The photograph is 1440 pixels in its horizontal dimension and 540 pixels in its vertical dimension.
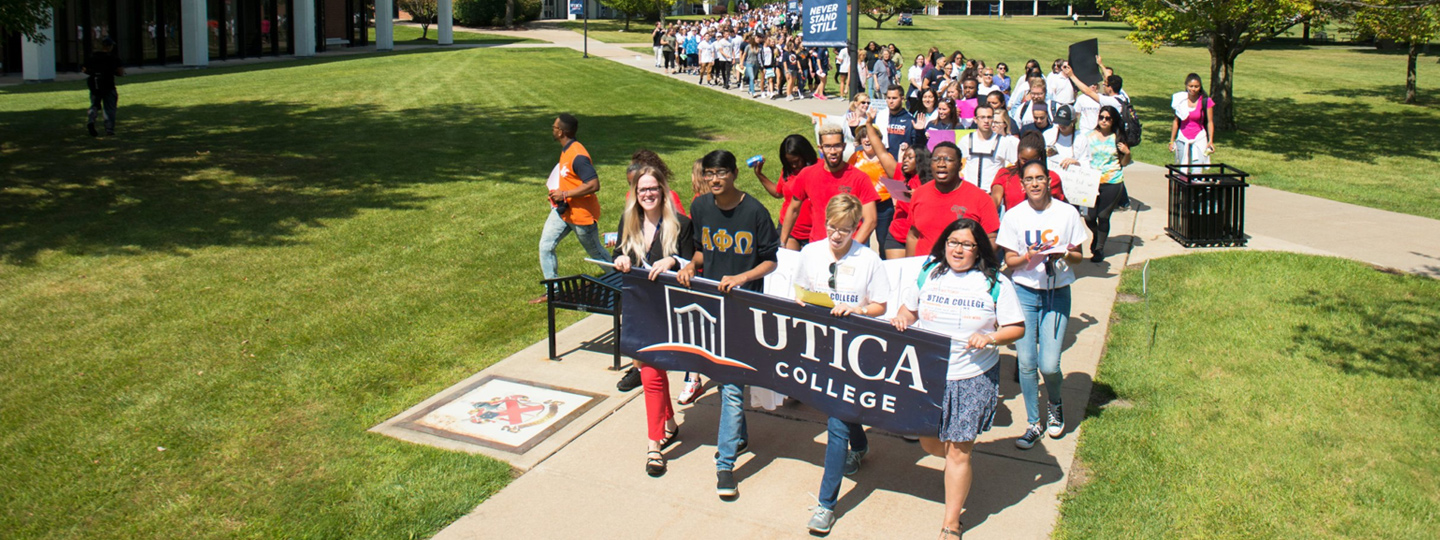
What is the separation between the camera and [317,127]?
20.4 meters

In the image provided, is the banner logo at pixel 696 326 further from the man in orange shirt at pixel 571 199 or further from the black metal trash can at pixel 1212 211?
the black metal trash can at pixel 1212 211

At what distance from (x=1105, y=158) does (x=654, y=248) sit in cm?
617

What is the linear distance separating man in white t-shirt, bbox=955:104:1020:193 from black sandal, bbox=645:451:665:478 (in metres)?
5.16

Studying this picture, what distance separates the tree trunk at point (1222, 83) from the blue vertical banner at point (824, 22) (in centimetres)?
1175

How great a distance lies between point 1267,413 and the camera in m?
7.03

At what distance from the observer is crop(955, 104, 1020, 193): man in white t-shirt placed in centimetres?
1020

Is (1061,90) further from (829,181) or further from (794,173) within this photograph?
(829,181)

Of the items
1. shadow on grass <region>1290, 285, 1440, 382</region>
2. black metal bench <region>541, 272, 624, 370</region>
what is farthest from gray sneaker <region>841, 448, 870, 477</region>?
shadow on grass <region>1290, 285, 1440, 382</region>

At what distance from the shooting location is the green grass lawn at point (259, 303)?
596cm

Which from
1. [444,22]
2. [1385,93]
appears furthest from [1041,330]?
[444,22]

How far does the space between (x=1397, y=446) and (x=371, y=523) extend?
5.91 metres

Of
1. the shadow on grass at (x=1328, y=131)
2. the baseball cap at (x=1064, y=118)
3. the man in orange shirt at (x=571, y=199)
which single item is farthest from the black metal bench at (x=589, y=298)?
the shadow on grass at (x=1328, y=131)

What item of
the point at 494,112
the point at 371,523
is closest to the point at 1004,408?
the point at 371,523

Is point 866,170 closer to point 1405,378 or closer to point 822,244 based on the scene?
point 822,244
